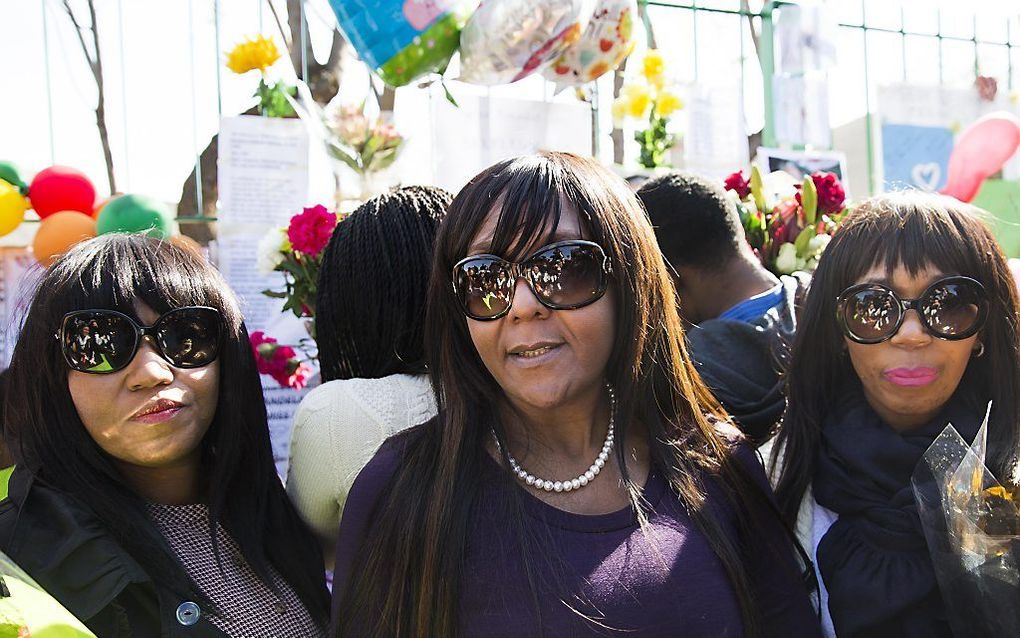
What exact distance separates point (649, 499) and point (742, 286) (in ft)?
5.33

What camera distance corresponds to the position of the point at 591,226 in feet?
5.01

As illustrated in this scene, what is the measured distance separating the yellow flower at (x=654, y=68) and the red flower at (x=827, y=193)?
1108 millimetres

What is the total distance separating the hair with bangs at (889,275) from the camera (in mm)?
1784

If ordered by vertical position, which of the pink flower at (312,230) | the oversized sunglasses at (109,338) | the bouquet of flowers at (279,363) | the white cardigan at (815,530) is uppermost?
the pink flower at (312,230)

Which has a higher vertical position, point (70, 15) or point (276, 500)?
point (70, 15)

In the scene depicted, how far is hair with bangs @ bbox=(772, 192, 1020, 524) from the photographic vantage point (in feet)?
5.85

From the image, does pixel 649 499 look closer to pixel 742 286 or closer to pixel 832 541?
pixel 832 541

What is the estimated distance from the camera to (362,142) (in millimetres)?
3152

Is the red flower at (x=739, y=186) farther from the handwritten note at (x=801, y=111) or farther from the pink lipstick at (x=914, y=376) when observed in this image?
the pink lipstick at (x=914, y=376)

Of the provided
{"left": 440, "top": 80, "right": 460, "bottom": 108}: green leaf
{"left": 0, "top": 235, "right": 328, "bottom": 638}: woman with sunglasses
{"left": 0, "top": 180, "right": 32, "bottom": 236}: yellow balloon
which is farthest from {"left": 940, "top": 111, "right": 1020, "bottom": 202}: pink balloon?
{"left": 0, "top": 180, "right": 32, "bottom": 236}: yellow balloon

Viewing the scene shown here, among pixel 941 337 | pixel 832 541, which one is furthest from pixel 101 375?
pixel 941 337

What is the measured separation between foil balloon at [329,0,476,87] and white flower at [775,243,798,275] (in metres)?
1.44

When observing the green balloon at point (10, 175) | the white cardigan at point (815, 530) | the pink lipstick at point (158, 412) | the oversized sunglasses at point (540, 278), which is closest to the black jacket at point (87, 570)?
the pink lipstick at point (158, 412)

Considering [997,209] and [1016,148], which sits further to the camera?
[997,209]
